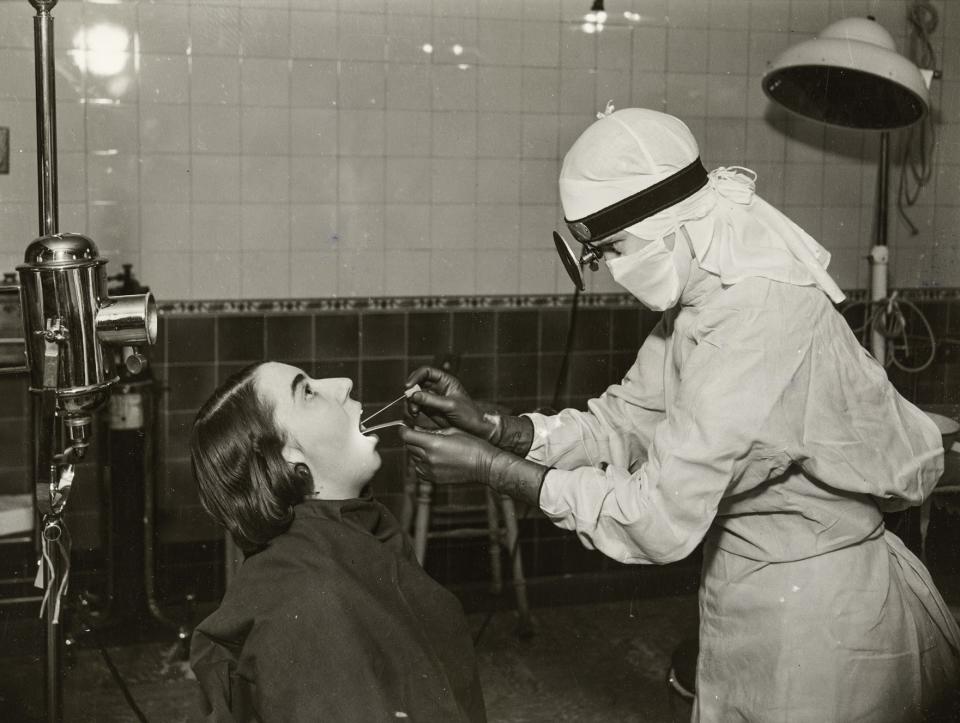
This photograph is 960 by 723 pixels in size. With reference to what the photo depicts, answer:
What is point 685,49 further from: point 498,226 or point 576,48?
point 498,226

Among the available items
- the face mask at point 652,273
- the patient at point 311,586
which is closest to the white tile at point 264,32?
the patient at point 311,586

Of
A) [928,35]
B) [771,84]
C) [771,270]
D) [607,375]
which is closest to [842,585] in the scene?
[771,270]

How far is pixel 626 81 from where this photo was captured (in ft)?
13.5

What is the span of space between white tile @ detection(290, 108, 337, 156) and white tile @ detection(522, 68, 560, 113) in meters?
0.75

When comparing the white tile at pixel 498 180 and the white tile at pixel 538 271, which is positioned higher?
the white tile at pixel 498 180

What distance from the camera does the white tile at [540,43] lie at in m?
4.02

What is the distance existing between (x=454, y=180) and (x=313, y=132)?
0.57 metres

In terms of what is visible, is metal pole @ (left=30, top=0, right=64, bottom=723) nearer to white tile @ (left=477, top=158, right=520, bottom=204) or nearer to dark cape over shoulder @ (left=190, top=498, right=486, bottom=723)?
dark cape over shoulder @ (left=190, top=498, right=486, bottom=723)

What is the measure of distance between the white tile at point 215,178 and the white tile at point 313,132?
0.23m

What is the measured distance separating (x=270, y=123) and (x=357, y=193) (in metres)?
0.41

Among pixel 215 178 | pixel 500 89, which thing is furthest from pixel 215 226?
pixel 500 89

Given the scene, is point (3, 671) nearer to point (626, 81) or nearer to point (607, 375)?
point (607, 375)

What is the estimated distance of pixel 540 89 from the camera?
13.3 feet

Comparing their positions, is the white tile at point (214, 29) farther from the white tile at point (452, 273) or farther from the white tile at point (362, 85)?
the white tile at point (452, 273)
